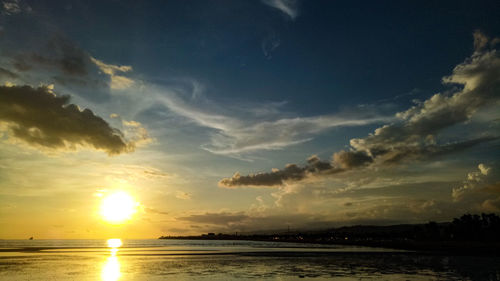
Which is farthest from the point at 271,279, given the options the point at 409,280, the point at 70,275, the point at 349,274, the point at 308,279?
the point at 70,275

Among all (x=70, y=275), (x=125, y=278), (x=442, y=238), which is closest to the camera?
(x=125, y=278)

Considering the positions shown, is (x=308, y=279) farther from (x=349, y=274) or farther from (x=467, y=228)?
(x=467, y=228)

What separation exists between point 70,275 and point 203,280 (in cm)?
1856

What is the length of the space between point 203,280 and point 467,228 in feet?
603

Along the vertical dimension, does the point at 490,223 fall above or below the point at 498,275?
above

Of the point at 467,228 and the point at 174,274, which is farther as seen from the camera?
the point at 467,228

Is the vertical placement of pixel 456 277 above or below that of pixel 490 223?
below

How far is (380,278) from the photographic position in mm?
39750

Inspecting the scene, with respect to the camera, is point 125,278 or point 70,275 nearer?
point 125,278

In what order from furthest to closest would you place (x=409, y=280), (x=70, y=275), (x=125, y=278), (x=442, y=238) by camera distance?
1. (x=442, y=238)
2. (x=70, y=275)
3. (x=125, y=278)
4. (x=409, y=280)

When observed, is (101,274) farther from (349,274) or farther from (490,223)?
(490,223)

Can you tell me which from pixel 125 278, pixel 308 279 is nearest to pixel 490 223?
pixel 308 279

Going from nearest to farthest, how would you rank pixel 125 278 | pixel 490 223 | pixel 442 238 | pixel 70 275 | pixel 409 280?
1. pixel 409 280
2. pixel 125 278
3. pixel 70 275
4. pixel 490 223
5. pixel 442 238

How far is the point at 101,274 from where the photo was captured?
44.2 meters
